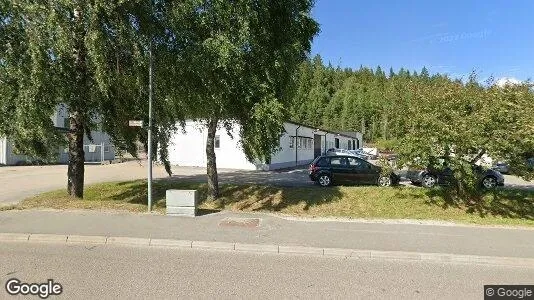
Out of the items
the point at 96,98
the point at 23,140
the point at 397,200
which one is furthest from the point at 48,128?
the point at 397,200

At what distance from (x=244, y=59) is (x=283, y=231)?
18.6 ft

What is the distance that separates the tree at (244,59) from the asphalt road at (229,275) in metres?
5.79

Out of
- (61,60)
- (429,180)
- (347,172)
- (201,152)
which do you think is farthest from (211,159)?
(201,152)

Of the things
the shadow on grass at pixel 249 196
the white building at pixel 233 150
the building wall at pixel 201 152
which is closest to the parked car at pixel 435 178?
the shadow on grass at pixel 249 196

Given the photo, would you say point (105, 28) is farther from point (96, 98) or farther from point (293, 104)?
point (293, 104)

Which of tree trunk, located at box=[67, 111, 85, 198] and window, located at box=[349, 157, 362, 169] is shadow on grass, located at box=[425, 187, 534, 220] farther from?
tree trunk, located at box=[67, 111, 85, 198]

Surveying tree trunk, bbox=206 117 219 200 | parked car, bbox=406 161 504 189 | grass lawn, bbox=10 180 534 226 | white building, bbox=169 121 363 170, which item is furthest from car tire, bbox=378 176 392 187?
tree trunk, bbox=206 117 219 200

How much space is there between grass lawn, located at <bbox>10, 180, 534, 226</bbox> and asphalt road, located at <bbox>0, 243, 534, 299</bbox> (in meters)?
4.96

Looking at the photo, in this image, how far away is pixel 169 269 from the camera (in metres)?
6.22

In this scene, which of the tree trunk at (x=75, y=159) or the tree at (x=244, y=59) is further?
the tree trunk at (x=75, y=159)

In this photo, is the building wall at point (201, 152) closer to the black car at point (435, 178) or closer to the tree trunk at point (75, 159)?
the black car at point (435, 178)

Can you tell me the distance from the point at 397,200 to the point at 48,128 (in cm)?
1180

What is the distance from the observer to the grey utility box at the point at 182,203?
1019cm

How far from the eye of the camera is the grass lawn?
515 inches
